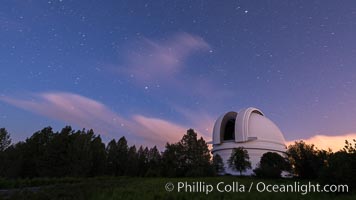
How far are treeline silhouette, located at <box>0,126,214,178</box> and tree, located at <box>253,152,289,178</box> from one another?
9.09 metres

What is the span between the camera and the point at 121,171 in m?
54.6

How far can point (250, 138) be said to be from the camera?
54.2 metres

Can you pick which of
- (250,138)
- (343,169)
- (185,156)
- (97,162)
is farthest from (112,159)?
(343,169)

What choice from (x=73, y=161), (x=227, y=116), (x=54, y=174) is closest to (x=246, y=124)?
(x=227, y=116)

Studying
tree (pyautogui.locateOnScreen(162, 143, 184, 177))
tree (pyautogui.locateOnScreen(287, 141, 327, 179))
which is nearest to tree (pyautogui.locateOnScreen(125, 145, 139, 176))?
tree (pyautogui.locateOnScreen(162, 143, 184, 177))

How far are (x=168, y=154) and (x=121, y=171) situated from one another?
1159 centimetres

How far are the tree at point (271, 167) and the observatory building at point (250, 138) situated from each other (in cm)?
582

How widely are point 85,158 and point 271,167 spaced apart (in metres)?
32.3

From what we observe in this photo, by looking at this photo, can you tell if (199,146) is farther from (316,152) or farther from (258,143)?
(316,152)

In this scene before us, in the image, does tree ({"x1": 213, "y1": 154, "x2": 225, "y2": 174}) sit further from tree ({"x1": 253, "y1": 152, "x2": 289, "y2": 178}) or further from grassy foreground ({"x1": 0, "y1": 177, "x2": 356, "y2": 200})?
grassy foreground ({"x1": 0, "y1": 177, "x2": 356, "y2": 200})

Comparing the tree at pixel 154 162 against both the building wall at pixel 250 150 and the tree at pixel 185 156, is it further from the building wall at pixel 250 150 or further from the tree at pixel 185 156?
Result: the building wall at pixel 250 150

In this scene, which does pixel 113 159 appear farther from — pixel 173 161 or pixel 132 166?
pixel 173 161

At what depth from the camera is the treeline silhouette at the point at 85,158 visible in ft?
143

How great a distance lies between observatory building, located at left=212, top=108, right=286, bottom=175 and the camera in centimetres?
5345
